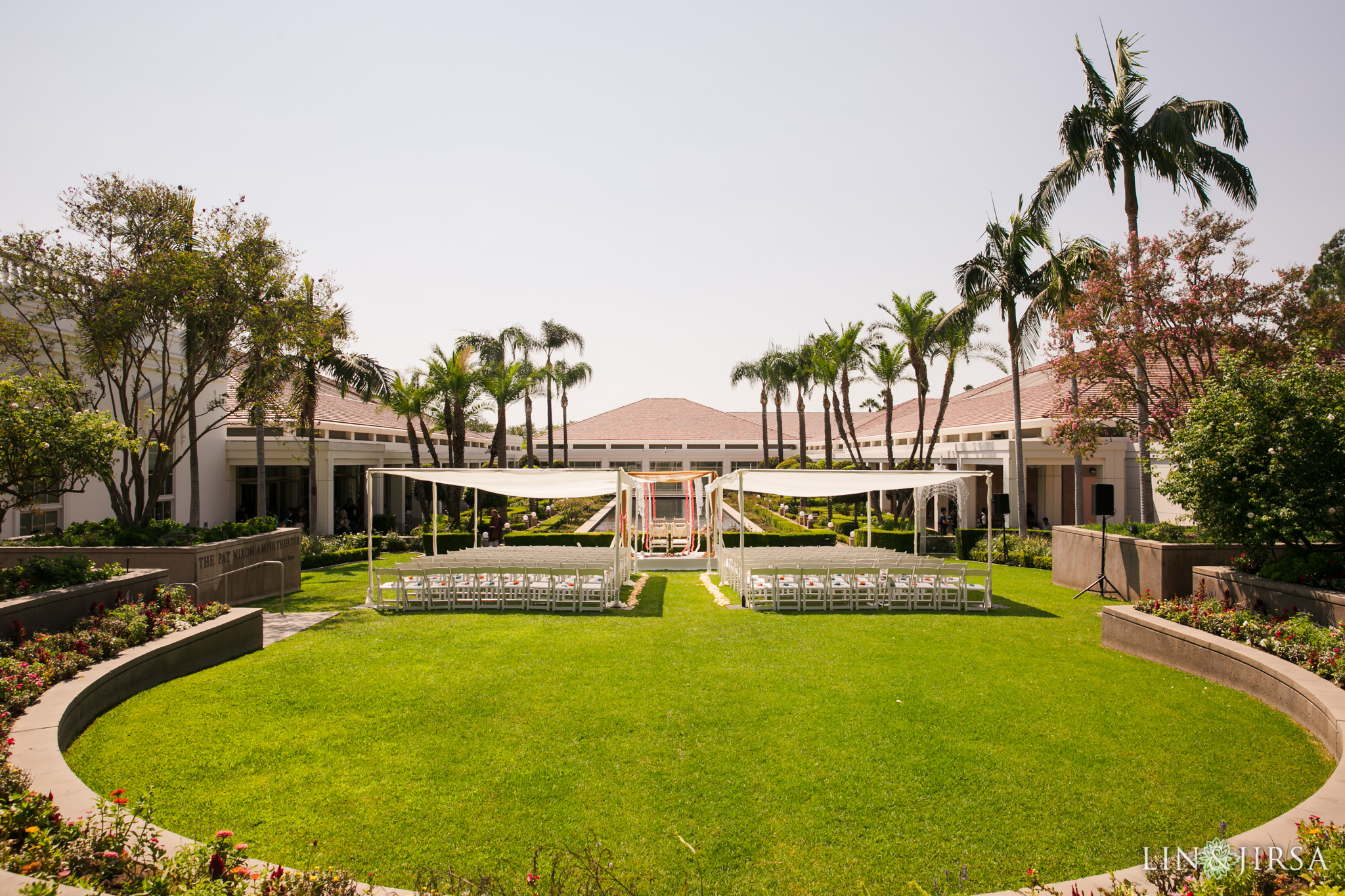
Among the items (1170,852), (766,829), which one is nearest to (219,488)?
(766,829)

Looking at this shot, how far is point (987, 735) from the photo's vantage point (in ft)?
19.9

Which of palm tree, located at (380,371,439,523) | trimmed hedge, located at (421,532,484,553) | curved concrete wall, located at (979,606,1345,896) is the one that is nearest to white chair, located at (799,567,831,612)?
curved concrete wall, located at (979,606,1345,896)

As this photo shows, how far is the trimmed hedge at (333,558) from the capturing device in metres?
19.1

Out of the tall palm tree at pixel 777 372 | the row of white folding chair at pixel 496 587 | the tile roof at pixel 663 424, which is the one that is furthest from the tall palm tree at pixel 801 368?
the row of white folding chair at pixel 496 587

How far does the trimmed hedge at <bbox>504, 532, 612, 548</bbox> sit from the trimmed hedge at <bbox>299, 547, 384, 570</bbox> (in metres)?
4.25

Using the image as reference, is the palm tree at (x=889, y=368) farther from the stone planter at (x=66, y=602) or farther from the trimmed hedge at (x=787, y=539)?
the stone planter at (x=66, y=602)

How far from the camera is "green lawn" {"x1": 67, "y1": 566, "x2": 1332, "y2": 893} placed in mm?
4227

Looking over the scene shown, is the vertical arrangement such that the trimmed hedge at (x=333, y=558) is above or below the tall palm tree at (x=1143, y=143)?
below

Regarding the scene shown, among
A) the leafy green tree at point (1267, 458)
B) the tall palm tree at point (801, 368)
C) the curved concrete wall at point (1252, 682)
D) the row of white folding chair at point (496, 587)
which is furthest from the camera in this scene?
the tall palm tree at point (801, 368)

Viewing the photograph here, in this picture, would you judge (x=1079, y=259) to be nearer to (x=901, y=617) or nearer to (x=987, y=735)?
(x=901, y=617)

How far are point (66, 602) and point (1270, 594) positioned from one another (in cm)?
1352

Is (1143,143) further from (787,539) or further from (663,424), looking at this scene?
(663,424)

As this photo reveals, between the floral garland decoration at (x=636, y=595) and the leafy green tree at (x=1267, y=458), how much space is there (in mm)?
8535

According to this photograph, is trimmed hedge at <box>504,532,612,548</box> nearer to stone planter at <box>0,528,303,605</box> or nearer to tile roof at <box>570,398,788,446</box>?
stone planter at <box>0,528,303,605</box>
